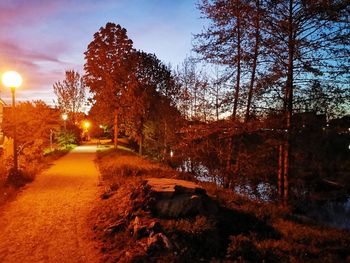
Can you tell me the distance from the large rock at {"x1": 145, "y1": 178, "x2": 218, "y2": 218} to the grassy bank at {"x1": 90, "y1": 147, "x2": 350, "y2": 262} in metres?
0.22

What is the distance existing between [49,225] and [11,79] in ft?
26.2

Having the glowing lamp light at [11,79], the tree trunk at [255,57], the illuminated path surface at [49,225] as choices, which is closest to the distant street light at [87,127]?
the glowing lamp light at [11,79]

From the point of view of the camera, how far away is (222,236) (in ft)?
25.4

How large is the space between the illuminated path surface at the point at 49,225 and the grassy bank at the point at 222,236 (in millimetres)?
444

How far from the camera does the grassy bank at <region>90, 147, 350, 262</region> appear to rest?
21.0 ft

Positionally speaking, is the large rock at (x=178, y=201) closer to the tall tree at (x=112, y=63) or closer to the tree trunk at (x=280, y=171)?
the tree trunk at (x=280, y=171)

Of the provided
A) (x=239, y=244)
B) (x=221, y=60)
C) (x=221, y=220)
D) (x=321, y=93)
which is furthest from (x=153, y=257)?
(x=221, y=60)

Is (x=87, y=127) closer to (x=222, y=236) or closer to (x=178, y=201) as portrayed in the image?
(x=178, y=201)

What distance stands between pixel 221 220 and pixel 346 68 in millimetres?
5459

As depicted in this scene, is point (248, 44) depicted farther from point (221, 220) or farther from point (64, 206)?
point (64, 206)

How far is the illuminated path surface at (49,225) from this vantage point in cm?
675

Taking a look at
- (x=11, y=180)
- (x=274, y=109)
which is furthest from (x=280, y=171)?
(x=11, y=180)

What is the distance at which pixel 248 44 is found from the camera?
1248 cm

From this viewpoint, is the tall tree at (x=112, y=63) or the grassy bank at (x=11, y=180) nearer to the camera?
the grassy bank at (x=11, y=180)
